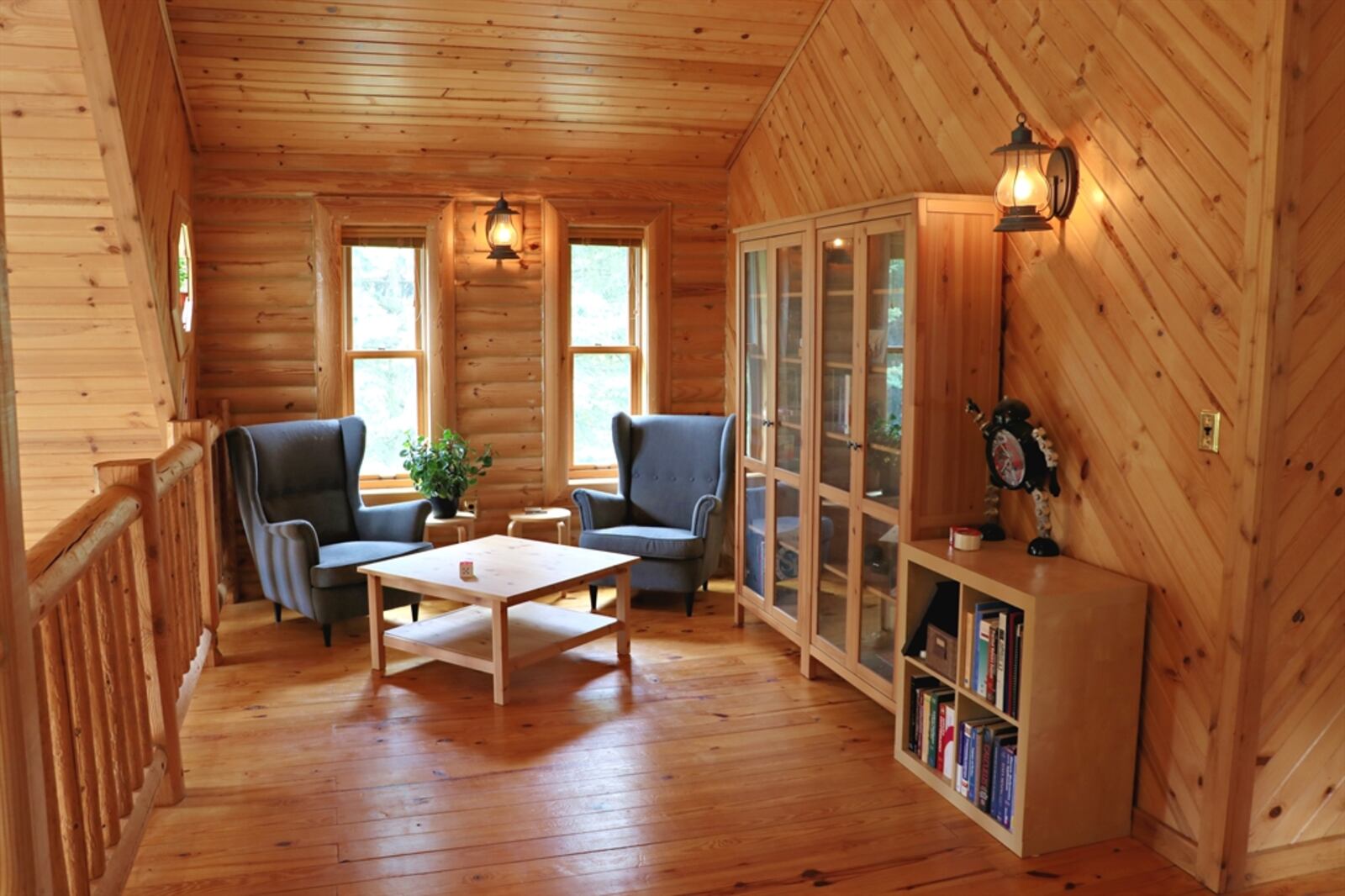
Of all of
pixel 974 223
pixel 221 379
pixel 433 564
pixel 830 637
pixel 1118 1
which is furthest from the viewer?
pixel 221 379

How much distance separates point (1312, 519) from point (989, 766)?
3.68ft

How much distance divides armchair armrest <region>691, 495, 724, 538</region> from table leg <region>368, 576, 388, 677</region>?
1.61m

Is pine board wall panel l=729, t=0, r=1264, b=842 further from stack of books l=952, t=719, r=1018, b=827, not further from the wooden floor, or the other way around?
the wooden floor

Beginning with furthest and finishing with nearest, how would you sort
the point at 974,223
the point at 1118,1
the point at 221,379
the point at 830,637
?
1. the point at 221,379
2. the point at 830,637
3. the point at 974,223
4. the point at 1118,1

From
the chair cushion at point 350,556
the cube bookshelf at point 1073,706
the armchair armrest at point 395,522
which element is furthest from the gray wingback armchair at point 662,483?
the cube bookshelf at point 1073,706

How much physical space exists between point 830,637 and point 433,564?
1.69 metres

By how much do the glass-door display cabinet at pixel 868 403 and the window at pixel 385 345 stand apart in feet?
6.98

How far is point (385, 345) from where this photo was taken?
614 cm

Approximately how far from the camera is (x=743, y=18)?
515cm

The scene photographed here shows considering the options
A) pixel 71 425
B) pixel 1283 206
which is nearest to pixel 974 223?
pixel 1283 206

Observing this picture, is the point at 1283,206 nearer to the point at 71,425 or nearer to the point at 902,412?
the point at 902,412

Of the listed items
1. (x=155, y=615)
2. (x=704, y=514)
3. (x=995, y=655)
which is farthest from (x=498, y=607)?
(x=995, y=655)

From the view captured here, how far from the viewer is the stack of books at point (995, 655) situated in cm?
320

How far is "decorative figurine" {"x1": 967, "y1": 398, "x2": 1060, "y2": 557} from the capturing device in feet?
11.6
